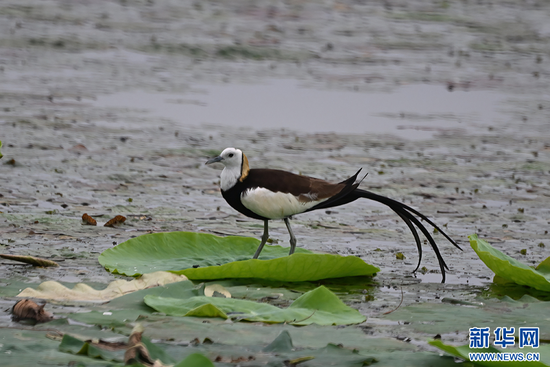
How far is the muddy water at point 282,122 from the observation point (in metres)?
5.57

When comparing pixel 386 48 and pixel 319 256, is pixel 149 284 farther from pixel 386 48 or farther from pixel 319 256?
pixel 386 48

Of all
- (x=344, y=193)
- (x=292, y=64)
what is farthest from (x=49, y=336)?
(x=292, y=64)

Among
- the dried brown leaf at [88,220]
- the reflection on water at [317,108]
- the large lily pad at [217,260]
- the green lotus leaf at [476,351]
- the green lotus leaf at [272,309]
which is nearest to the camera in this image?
the green lotus leaf at [476,351]

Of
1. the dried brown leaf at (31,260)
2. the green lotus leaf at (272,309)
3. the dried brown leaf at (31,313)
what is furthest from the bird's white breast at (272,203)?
the dried brown leaf at (31,313)

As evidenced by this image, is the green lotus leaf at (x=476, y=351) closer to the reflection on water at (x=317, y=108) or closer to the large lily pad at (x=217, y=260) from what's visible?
the large lily pad at (x=217, y=260)

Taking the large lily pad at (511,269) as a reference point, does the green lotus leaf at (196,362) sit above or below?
above

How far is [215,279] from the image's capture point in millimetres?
4270

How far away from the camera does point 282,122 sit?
10.1 m

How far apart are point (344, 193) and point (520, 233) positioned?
201cm

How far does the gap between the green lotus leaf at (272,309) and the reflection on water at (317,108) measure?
Result: 6.12 meters

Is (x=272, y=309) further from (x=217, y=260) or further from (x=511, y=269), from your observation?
(x=511, y=269)

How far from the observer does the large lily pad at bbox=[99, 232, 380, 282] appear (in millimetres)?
4184

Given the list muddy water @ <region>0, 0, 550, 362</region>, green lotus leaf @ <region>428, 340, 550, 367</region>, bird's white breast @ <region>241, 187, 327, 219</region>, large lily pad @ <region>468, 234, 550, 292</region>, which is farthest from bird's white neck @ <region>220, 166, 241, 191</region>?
green lotus leaf @ <region>428, 340, 550, 367</region>

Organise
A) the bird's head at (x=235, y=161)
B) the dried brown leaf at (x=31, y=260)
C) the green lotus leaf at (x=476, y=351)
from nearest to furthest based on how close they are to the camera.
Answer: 1. the green lotus leaf at (x=476, y=351)
2. the dried brown leaf at (x=31, y=260)
3. the bird's head at (x=235, y=161)
